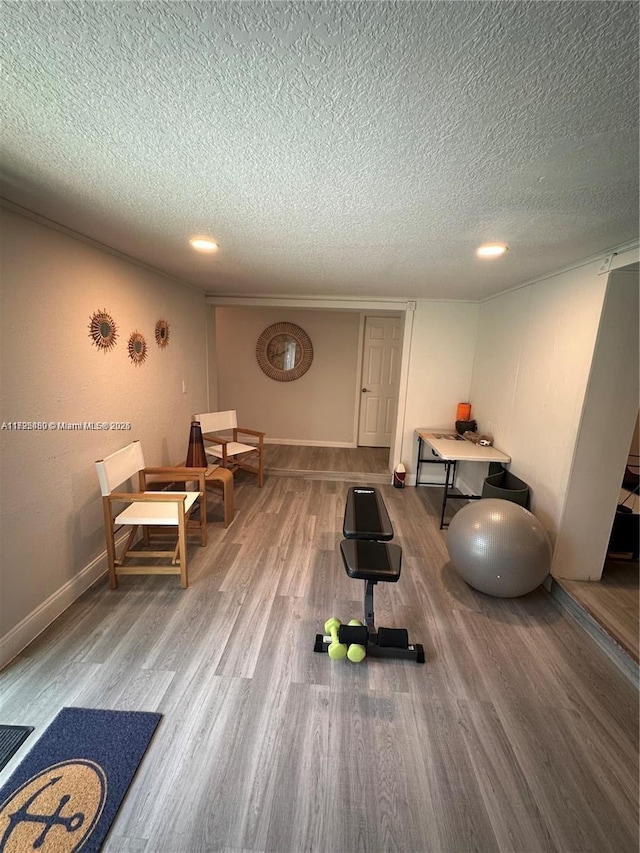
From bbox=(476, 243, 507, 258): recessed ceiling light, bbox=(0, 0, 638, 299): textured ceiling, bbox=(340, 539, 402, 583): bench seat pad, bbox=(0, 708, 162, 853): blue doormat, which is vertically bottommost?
bbox=(0, 708, 162, 853): blue doormat

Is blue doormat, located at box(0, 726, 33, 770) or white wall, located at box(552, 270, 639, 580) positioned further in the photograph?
white wall, located at box(552, 270, 639, 580)

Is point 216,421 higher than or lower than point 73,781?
higher

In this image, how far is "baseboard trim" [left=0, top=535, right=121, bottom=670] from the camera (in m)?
1.65

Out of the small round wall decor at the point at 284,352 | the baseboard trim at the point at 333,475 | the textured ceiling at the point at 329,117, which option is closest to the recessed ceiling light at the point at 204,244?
the textured ceiling at the point at 329,117

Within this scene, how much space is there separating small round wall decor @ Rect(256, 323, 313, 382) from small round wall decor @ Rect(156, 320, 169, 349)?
2265 mm

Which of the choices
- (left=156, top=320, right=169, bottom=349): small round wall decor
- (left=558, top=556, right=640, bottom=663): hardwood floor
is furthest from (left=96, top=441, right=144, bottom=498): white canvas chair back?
(left=558, top=556, right=640, bottom=663): hardwood floor

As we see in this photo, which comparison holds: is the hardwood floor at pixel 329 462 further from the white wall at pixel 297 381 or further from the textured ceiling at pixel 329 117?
the textured ceiling at pixel 329 117

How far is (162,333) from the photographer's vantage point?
2.98 meters

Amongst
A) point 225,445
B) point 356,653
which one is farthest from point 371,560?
point 225,445

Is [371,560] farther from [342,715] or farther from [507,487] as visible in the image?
[507,487]

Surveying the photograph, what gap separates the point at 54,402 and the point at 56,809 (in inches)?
66.8

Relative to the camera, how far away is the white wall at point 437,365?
3.83 metres

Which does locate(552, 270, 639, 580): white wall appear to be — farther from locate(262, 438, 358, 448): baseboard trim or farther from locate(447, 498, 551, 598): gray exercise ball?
locate(262, 438, 358, 448): baseboard trim

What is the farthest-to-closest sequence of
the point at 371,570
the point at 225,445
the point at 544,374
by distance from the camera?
the point at 225,445 → the point at 544,374 → the point at 371,570
